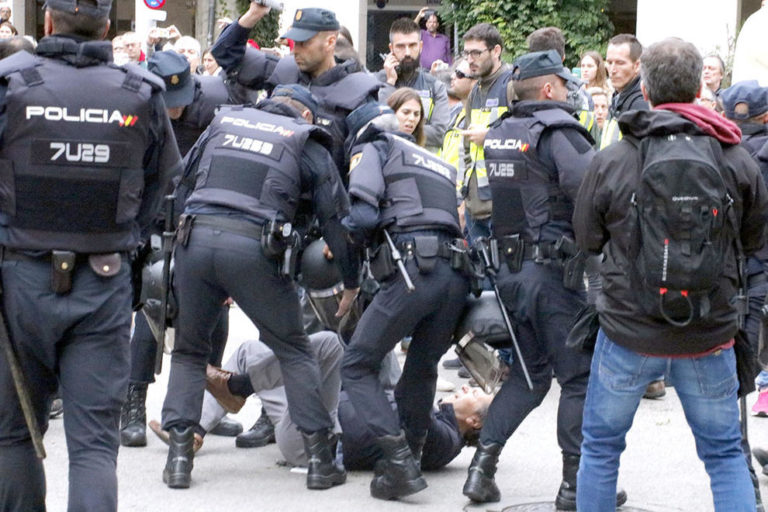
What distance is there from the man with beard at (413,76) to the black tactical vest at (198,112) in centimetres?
299

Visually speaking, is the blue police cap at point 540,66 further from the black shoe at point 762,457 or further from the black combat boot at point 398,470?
the black shoe at point 762,457

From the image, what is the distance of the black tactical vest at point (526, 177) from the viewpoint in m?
5.66

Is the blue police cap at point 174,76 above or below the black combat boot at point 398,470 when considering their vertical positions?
above

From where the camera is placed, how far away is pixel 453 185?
242 inches

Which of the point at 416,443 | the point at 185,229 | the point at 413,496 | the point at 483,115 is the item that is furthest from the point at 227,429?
the point at 483,115

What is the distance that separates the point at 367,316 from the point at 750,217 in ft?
6.43

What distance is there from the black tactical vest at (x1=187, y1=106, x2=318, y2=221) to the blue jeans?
1.88 meters

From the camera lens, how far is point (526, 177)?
18.7 feet

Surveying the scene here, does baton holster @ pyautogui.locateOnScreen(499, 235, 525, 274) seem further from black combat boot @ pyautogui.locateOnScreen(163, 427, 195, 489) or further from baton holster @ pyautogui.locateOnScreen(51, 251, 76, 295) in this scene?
baton holster @ pyautogui.locateOnScreen(51, 251, 76, 295)

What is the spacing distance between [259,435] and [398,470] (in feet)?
4.25

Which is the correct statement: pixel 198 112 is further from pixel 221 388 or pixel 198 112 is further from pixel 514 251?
pixel 514 251

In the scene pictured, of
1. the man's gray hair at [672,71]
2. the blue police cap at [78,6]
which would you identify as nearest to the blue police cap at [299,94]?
the blue police cap at [78,6]

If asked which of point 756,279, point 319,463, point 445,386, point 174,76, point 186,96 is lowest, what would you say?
point 445,386

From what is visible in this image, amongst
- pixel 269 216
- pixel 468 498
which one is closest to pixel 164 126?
pixel 269 216
